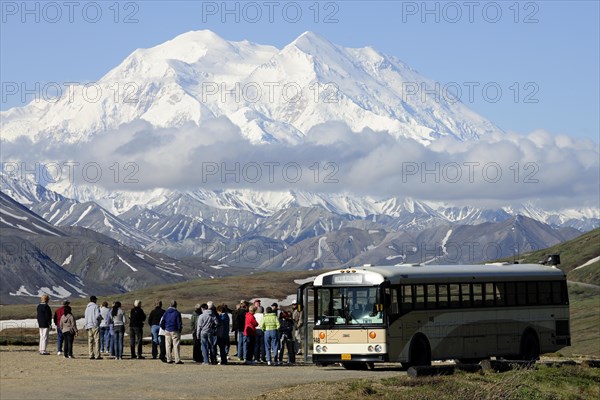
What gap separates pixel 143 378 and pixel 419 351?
1179cm

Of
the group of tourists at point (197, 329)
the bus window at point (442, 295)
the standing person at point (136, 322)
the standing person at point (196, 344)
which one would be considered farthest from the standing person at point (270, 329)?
the bus window at point (442, 295)

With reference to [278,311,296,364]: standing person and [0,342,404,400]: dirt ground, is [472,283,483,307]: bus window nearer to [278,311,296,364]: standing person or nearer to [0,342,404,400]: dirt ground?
[0,342,404,400]: dirt ground

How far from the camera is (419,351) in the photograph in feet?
151

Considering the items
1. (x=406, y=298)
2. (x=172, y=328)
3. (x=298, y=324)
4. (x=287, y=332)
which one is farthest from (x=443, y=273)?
(x=172, y=328)

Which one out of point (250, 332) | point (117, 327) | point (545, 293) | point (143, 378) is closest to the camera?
point (143, 378)

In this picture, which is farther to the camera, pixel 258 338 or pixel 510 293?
pixel 258 338

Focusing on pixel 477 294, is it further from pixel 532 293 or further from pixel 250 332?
pixel 250 332

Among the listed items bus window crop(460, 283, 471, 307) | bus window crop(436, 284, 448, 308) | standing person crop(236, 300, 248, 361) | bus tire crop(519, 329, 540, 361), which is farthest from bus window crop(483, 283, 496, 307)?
standing person crop(236, 300, 248, 361)

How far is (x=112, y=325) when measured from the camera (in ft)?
167

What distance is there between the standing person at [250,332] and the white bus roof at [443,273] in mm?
5488

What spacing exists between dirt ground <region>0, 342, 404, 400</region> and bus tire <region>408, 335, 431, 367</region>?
0.94 m

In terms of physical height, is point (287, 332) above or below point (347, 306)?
below

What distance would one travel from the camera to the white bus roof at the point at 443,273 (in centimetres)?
4456

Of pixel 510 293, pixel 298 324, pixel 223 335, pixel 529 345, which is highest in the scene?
pixel 510 293
